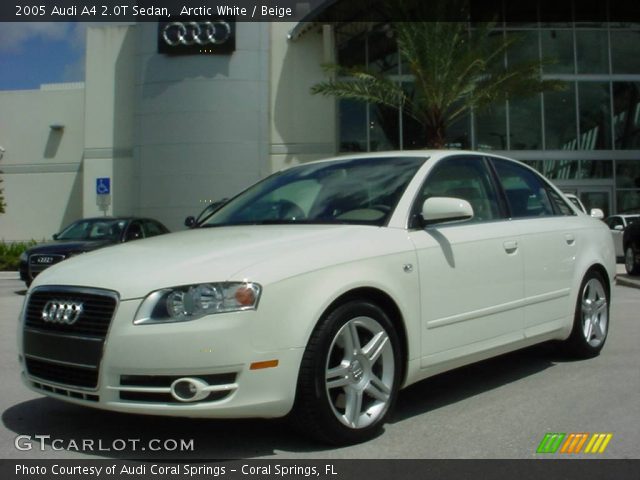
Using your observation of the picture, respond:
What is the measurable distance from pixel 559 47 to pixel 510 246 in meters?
23.4

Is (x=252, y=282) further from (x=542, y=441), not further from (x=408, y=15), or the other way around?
(x=408, y=15)

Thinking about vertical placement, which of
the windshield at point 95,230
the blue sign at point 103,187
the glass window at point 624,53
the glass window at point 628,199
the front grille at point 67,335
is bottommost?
the front grille at point 67,335

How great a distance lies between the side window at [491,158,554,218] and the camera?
214 inches

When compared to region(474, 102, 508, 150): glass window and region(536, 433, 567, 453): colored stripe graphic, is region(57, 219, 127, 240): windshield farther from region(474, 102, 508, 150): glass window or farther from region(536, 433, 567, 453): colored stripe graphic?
region(474, 102, 508, 150): glass window

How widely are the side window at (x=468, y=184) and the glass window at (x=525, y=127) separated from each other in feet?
70.4

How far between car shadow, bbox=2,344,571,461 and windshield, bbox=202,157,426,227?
4.11 feet

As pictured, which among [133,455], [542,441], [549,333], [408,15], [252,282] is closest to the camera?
[252,282]

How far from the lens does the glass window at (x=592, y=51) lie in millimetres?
26312

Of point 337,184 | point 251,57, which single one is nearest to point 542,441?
point 337,184

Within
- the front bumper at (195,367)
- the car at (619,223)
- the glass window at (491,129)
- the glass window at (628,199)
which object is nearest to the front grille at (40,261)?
the front bumper at (195,367)

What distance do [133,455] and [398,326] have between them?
61.3 inches

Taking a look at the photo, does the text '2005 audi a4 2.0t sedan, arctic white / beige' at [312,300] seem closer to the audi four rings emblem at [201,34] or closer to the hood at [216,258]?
the hood at [216,258]

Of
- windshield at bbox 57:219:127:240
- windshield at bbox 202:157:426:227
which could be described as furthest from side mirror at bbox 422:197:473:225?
windshield at bbox 57:219:127:240

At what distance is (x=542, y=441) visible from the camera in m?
3.99
